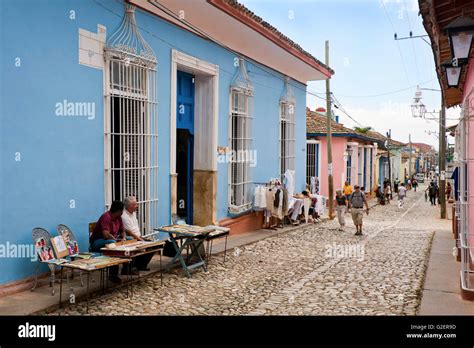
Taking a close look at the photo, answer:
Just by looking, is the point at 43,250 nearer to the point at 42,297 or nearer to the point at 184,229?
the point at 42,297

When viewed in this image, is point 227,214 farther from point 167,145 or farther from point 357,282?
point 357,282

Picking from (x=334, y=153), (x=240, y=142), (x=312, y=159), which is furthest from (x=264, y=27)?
(x=334, y=153)

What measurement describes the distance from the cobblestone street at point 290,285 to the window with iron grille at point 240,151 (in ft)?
4.55

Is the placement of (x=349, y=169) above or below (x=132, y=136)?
below

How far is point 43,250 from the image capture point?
5543mm

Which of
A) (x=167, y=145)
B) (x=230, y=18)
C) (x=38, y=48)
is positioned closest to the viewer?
(x=38, y=48)

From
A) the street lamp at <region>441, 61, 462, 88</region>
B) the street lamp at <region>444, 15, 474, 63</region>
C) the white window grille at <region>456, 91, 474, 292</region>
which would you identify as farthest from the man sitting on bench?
the street lamp at <region>441, 61, 462, 88</region>

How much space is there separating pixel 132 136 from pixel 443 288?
472 centimetres

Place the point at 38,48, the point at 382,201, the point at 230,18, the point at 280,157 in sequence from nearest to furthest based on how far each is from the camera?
the point at 38,48 → the point at 230,18 → the point at 280,157 → the point at 382,201

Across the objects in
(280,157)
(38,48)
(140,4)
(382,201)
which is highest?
(140,4)

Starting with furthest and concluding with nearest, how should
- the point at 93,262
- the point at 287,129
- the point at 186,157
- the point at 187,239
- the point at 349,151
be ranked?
the point at 349,151 < the point at 287,129 < the point at 186,157 < the point at 187,239 < the point at 93,262
